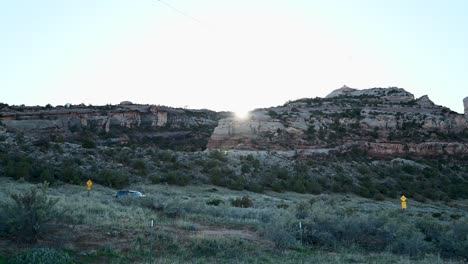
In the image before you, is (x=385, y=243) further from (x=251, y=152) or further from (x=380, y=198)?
(x=251, y=152)

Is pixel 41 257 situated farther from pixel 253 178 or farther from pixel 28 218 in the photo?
pixel 253 178

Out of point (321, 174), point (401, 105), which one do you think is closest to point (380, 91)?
point (401, 105)

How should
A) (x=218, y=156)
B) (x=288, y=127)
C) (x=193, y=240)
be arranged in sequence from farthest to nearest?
(x=288, y=127), (x=218, y=156), (x=193, y=240)

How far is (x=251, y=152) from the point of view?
175 ft

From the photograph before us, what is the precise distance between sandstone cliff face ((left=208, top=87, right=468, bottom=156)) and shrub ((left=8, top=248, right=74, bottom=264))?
45161mm

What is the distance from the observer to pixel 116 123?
6862 cm

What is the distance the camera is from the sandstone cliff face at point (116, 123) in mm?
61000

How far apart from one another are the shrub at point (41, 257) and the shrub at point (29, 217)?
6.10 feet

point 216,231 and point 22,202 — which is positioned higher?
point 22,202

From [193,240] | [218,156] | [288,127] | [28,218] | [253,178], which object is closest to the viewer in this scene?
[28,218]

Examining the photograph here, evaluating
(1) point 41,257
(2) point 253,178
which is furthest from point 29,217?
(2) point 253,178

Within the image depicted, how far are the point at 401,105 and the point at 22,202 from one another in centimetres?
6480

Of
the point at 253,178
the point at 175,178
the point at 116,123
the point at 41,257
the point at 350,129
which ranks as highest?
the point at 350,129

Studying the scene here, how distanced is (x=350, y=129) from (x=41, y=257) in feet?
181
